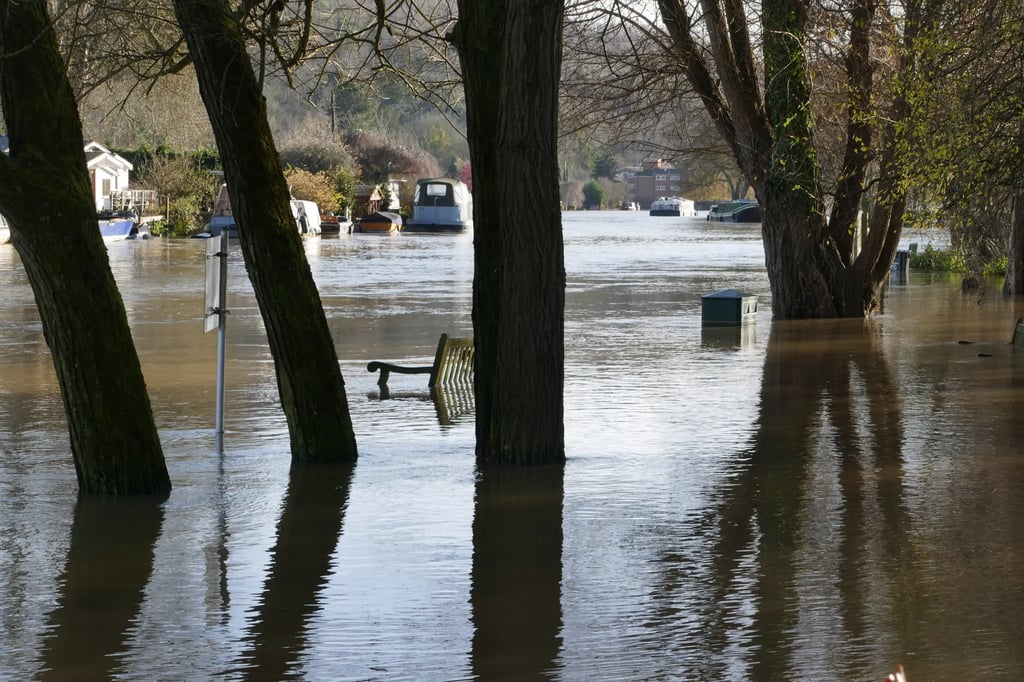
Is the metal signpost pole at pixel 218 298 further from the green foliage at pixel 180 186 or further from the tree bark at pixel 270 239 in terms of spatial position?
the green foliage at pixel 180 186

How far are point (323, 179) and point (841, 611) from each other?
213 feet

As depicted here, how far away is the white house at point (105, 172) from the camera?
201 feet

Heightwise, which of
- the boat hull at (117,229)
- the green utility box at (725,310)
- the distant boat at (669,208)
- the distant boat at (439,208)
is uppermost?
the distant boat at (669,208)

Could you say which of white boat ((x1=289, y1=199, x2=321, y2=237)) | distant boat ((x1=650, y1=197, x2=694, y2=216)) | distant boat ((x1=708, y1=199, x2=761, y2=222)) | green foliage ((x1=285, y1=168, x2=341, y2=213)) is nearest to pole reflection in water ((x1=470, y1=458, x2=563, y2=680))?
white boat ((x1=289, y1=199, x2=321, y2=237))

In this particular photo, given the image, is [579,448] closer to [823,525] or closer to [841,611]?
[823,525]

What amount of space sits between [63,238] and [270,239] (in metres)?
1.75

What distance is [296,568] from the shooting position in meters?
7.51

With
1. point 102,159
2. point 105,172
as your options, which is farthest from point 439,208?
point 102,159

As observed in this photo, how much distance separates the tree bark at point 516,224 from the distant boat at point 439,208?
191ft

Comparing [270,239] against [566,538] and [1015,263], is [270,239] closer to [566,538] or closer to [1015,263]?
[566,538]

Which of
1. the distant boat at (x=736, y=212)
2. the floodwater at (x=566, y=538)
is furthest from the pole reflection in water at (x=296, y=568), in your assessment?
the distant boat at (x=736, y=212)

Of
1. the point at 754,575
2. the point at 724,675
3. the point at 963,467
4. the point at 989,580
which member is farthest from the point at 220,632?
the point at 963,467

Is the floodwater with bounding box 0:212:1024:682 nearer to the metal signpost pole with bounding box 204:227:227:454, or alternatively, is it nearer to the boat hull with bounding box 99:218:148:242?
the metal signpost pole with bounding box 204:227:227:454

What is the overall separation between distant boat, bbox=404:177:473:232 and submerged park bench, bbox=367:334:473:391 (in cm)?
5361
